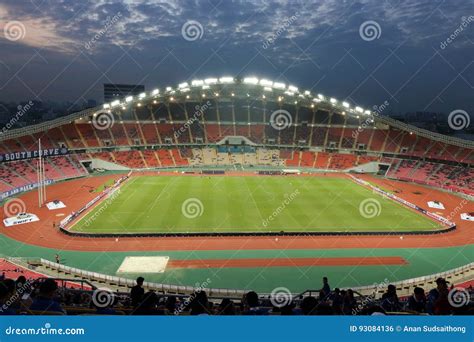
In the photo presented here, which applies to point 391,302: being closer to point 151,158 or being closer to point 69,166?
point 69,166

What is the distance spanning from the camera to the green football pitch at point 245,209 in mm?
30266

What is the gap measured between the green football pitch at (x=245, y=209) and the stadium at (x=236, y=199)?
0.23 metres

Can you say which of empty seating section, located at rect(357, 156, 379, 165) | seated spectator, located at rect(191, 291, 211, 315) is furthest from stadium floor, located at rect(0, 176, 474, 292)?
empty seating section, located at rect(357, 156, 379, 165)

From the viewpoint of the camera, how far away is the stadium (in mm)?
21719

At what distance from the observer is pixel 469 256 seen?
82.5 ft

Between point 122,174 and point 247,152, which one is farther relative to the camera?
point 247,152

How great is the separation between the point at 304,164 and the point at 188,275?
4605 centimetres

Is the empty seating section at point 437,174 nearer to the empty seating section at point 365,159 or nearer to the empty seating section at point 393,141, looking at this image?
the empty seating section at point 393,141

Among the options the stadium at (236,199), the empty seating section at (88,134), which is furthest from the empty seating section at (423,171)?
the empty seating section at (88,134)

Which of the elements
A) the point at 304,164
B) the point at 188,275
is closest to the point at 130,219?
the point at 188,275

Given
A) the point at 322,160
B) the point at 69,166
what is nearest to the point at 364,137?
the point at 322,160

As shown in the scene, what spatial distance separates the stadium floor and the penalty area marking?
0.52m

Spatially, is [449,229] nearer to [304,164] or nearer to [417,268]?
[417,268]

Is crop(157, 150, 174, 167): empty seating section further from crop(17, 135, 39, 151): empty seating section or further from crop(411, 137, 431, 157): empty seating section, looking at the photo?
crop(411, 137, 431, 157): empty seating section
